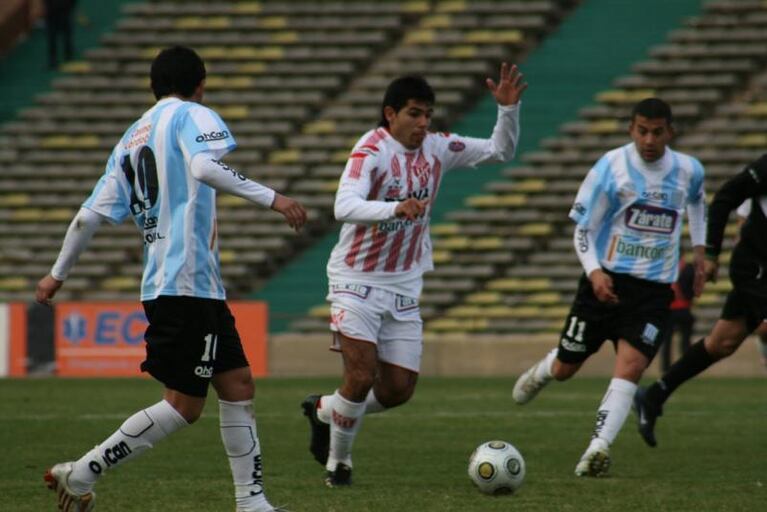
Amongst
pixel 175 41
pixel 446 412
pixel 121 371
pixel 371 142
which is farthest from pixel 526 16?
pixel 371 142

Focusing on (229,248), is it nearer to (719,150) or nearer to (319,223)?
(319,223)

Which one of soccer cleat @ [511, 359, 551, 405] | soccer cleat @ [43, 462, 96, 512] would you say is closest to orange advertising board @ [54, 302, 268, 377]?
soccer cleat @ [511, 359, 551, 405]

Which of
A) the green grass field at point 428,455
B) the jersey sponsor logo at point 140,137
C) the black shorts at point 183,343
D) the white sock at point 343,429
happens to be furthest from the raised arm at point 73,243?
the white sock at point 343,429

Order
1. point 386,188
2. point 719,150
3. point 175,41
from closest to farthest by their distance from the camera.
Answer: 1. point 386,188
2. point 719,150
3. point 175,41

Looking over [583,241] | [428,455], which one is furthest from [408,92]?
[428,455]

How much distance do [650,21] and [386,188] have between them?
18995mm

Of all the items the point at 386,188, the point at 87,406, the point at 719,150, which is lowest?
the point at 87,406

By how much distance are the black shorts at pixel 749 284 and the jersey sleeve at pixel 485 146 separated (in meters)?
1.77

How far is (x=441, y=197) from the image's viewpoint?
2539 cm

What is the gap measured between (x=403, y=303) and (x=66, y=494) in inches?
99.9

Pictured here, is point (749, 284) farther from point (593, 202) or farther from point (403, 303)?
point (403, 303)

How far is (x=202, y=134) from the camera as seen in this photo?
6750 millimetres

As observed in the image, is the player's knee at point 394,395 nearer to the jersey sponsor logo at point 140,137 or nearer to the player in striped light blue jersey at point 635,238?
the player in striped light blue jersey at point 635,238

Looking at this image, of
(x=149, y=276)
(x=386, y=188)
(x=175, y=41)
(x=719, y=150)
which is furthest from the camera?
(x=175, y=41)
